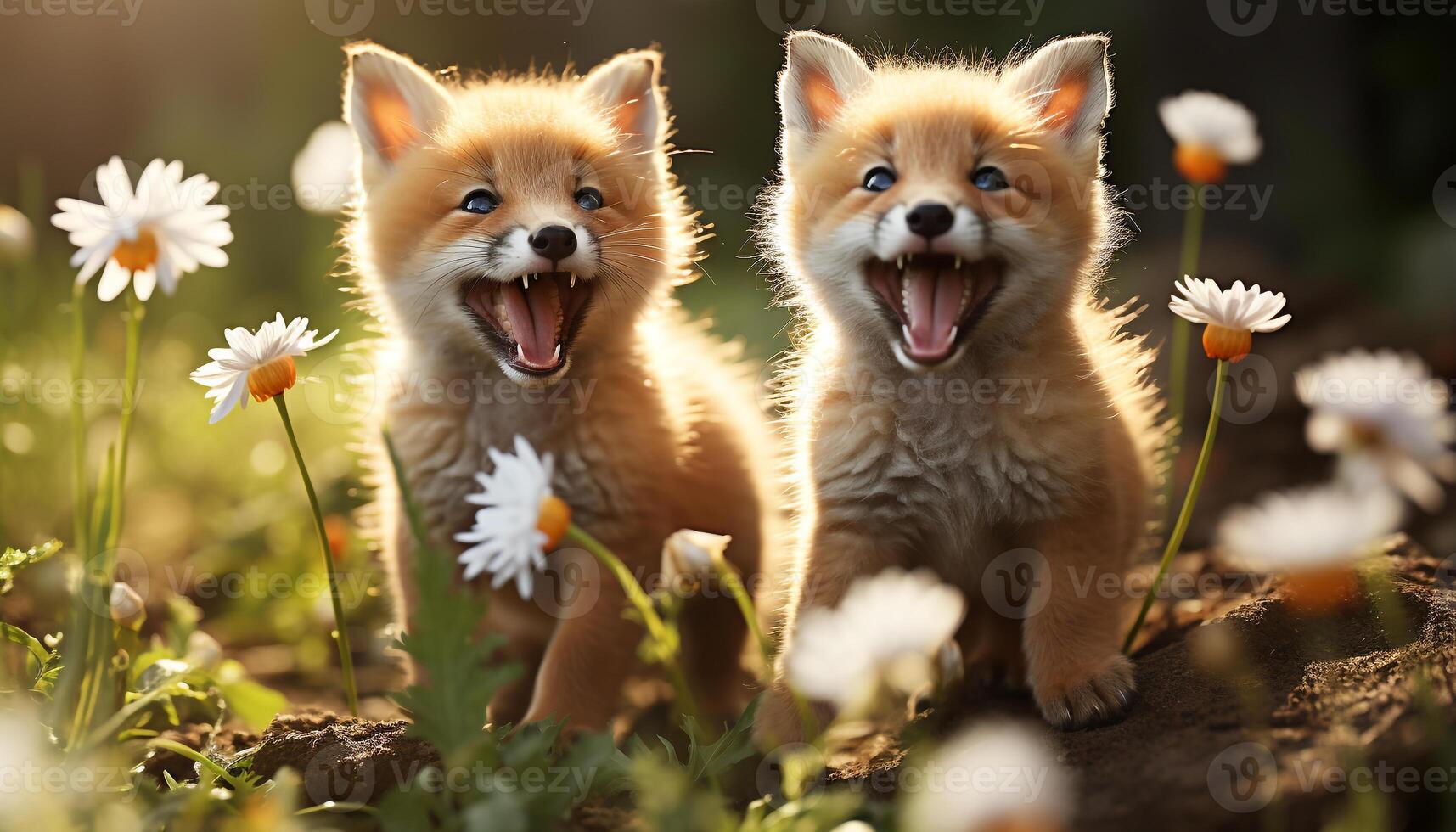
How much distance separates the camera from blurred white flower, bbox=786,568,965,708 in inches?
60.9

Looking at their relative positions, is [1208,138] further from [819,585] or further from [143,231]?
[143,231]

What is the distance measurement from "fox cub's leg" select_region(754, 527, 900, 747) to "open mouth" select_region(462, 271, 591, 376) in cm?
68

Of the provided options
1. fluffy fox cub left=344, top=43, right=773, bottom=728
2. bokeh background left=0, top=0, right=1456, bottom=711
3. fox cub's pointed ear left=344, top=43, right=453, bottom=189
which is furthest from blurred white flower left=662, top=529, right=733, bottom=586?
bokeh background left=0, top=0, right=1456, bottom=711

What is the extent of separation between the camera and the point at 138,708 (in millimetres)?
1820

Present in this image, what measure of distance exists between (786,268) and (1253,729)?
50.7 inches

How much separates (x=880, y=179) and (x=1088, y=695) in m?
1.05

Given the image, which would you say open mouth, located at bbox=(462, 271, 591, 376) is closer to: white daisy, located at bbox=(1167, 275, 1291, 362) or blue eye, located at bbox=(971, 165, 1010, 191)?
blue eye, located at bbox=(971, 165, 1010, 191)

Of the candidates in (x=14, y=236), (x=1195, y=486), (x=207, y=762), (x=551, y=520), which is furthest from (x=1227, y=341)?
(x=14, y=236)

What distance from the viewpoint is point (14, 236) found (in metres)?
2.85

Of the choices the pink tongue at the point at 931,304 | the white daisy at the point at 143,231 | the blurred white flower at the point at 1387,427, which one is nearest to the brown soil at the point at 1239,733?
the blurred white flower at the point at 1387,427

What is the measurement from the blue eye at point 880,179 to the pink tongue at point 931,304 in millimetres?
186

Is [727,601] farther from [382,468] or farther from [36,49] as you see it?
[36,49]

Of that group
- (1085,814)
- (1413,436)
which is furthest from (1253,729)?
(1413,436)

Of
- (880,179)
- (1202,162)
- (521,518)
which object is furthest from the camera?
(1202,162)
